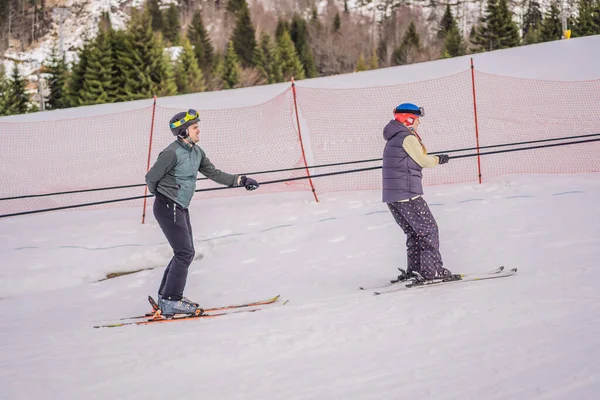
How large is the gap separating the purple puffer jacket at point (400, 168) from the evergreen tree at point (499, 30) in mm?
53009

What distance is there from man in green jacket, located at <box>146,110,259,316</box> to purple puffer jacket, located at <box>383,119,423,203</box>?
171cm

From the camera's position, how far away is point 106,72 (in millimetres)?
40000

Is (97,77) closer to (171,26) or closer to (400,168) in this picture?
(400,168)

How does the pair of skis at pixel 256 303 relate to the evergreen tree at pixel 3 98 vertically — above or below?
below

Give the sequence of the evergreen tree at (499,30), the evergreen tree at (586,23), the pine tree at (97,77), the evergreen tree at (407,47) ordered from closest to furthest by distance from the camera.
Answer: the pine tree at (97,77)
the evergreen tree at (586,23)
the evergreen tree at (499,30)
the evergreen tree at (407,47)

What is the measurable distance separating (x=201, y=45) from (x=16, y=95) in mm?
29515

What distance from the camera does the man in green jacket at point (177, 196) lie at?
564cm

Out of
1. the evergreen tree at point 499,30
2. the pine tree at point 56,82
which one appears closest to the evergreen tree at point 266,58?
the evergreen tree at point 499,30

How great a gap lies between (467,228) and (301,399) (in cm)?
554

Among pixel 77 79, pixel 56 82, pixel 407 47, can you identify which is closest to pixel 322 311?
pixel 77 79

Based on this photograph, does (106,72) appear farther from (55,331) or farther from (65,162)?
(55,331)

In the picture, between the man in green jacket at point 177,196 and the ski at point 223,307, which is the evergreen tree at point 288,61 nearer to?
the ski at point 223,307

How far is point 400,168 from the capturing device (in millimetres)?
5973

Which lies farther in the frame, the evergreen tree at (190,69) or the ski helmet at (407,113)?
the evergreen tree at (190,69)
